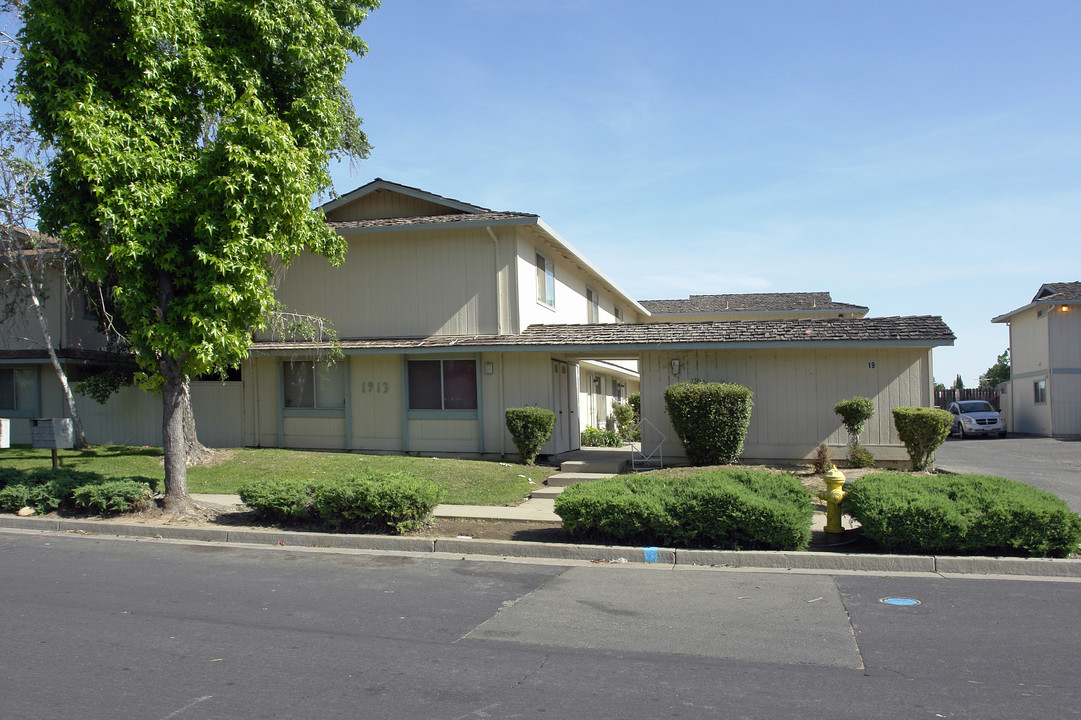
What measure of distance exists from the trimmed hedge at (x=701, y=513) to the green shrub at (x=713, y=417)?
5.37 m

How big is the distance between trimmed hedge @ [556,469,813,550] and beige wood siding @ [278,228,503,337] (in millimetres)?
9001

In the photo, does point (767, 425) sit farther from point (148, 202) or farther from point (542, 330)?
point (148, 202)

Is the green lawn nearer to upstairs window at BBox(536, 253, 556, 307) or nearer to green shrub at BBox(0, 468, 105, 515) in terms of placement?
green shrub at BBox(0, 468, 105, 515)

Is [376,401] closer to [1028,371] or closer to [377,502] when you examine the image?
[377,502]

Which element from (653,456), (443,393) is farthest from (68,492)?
(653,456)

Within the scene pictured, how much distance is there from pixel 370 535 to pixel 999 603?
690 centimetres

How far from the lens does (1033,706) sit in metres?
4.49

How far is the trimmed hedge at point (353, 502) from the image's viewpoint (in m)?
10.0

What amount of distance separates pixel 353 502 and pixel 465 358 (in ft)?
26.3

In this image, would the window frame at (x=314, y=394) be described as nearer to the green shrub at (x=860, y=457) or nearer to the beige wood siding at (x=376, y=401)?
the beige wood siding at (x=376, y=401)

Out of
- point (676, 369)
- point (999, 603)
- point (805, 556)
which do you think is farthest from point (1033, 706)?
point (676, 369)

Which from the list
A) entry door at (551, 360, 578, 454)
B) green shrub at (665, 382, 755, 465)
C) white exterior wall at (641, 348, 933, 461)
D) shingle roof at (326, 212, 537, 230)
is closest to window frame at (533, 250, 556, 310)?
entry door at (551, 360, 578, 454)

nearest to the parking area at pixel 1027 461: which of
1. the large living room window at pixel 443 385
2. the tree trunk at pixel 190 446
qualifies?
the large living room window at pixel 443 385

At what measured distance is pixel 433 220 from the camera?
1783cm
